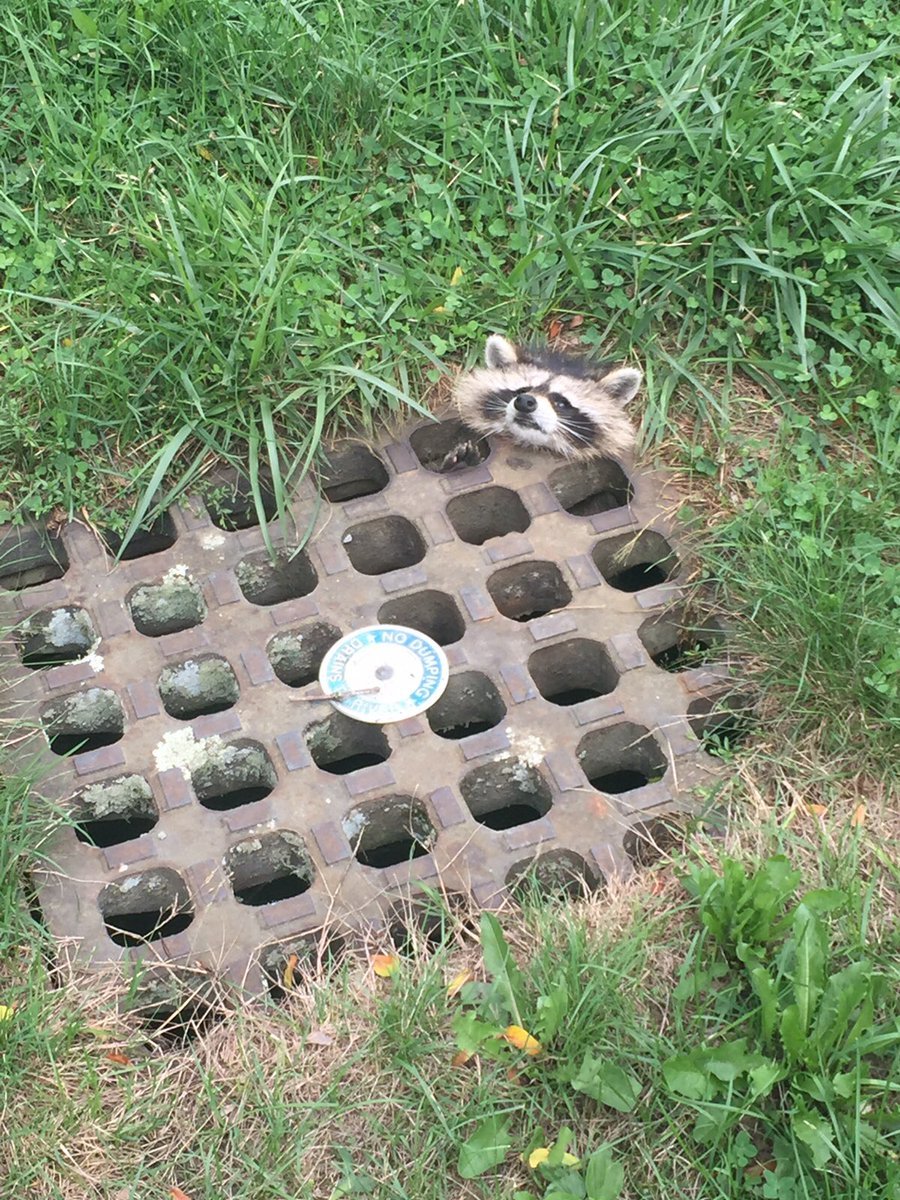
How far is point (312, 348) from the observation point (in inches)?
131

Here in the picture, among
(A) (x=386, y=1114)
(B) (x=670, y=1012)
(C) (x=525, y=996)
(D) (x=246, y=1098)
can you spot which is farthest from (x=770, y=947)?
(D) (x=246, y=1098)

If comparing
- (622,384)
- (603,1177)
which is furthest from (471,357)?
(603,1177)

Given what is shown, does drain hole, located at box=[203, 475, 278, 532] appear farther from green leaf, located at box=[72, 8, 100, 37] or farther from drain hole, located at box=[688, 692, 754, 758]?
green leaf, located at box=[72, 8, 100, 37]

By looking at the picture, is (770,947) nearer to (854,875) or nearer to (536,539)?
(854,875)

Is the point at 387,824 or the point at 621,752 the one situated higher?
the point at 621,752

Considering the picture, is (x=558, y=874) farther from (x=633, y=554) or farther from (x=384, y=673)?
(x=633, y=554)

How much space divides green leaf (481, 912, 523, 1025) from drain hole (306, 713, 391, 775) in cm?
52

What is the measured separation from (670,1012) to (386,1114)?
0.52m

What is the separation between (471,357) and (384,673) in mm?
902

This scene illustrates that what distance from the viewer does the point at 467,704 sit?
2.97 m

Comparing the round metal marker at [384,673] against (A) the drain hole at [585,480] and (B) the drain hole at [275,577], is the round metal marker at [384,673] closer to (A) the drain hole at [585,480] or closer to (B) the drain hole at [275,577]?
(B) the drain hole at [275,577]

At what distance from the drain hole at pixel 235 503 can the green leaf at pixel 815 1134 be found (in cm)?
172

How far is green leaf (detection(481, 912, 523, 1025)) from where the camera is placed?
2365mm

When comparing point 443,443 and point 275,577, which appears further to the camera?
point 443,443
